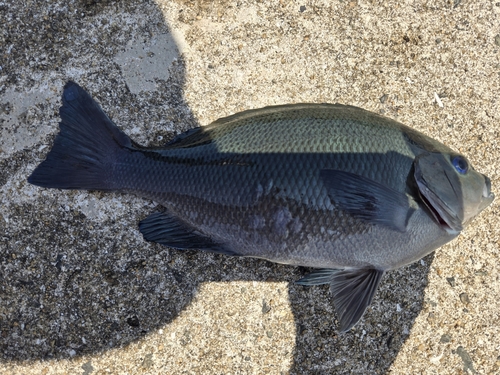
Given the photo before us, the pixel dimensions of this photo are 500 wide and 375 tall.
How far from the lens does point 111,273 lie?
208 cm

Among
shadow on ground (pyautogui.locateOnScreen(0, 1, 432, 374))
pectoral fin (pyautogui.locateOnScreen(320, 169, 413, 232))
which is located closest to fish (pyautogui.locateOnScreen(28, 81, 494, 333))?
pectoral fin (pyautogui.locateOnScreen(320, 169, 413, 232))

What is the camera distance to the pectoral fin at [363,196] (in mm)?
1722

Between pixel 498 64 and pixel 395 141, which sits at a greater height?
pixel 498 64

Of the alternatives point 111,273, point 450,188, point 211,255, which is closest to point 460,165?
point 450,188

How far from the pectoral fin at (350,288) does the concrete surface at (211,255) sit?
233 millimetres

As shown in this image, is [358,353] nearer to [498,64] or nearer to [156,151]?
[156,151]

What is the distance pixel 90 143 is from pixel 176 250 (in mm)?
689

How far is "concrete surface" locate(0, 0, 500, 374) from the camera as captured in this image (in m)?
2.06

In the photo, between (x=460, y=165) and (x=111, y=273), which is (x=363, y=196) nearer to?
(x=460, y=165)

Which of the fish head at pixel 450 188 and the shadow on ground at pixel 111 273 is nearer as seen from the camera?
the fish head at pixel 450 188

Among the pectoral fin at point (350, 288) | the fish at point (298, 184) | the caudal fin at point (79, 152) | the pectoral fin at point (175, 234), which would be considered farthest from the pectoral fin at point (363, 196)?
the caudal fin at point (79, 152)

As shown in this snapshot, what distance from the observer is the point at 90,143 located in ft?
6.35

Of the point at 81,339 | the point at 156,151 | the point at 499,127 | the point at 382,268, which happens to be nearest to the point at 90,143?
the point at 156,151

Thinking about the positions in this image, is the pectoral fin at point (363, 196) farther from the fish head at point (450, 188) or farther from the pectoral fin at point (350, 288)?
the pectoral fin at point (350, 288)
